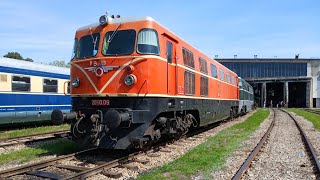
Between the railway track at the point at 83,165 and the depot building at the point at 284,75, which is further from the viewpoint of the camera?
the depot building at the point at 284,75

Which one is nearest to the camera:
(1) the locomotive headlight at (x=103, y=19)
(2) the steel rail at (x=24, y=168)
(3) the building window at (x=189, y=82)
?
(2) the steel rail at (x=24, y=168)

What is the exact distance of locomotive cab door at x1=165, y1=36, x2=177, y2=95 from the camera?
35.5 feet

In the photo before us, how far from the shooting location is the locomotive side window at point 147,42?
9924 mm

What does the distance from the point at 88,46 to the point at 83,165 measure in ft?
11.3

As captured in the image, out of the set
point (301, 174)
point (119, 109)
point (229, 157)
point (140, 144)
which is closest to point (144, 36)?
point (119, 109)

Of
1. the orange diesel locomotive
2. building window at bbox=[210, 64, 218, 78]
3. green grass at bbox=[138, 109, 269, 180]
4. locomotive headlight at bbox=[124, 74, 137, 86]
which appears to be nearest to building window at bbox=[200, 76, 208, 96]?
building window at bbox=[210, 64, 218, 78]

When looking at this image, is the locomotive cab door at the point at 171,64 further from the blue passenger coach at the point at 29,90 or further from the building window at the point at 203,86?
the blue passenger coach at the point at 29,90

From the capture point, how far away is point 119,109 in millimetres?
9570

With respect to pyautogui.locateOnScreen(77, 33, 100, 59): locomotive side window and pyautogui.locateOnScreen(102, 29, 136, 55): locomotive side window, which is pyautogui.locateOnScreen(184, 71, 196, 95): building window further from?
pyautogui.locateOnScreen(77, 33, 100, 59): locomotive side window

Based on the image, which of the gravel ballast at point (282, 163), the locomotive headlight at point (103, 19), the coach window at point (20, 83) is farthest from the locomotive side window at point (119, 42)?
the coach window at point (20, 83)

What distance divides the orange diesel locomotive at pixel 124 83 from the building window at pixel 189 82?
692 mm

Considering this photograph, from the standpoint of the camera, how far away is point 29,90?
59.0 ft

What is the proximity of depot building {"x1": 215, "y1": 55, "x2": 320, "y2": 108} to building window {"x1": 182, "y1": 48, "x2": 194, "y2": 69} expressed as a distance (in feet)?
223

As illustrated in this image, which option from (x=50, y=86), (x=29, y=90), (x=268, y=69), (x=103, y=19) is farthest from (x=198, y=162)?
(x=268, y=69)
